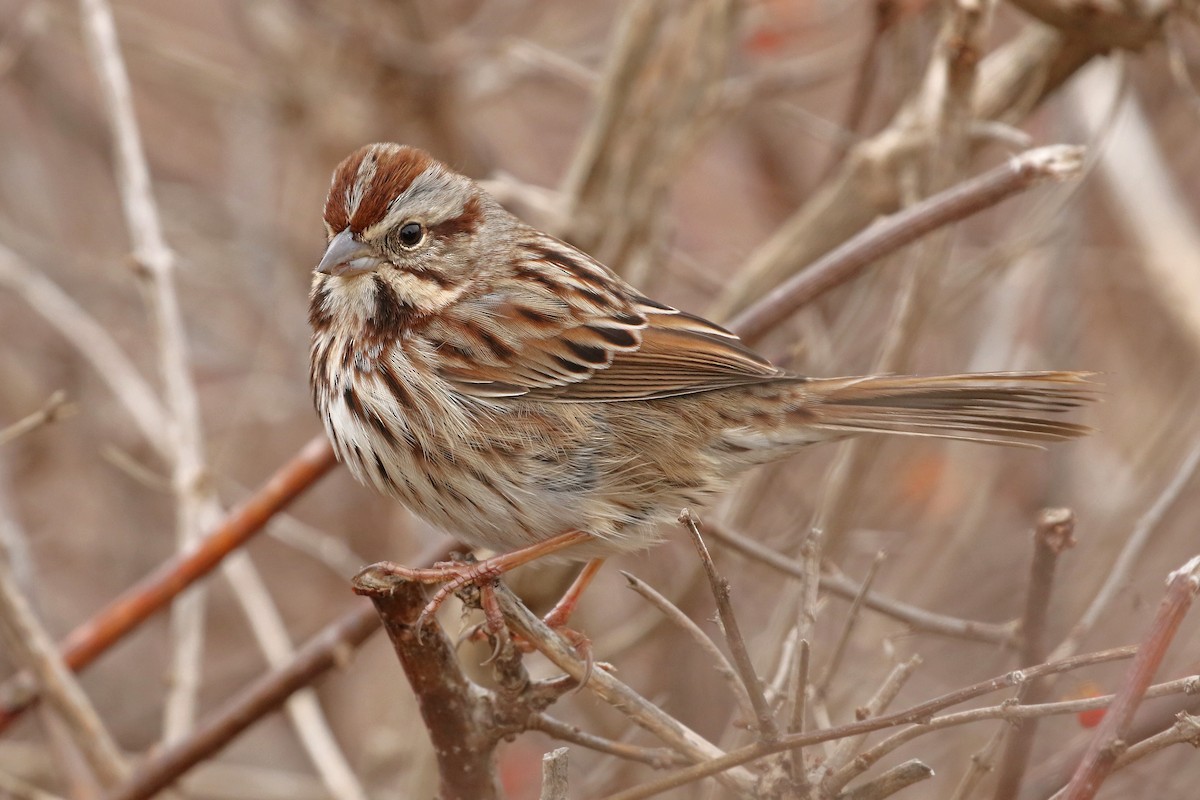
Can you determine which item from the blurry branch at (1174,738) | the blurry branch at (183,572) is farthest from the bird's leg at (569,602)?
the blurry branch at (1174,738)

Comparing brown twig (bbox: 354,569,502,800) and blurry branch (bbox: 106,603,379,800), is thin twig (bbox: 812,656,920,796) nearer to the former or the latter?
brown twig (bbox: 354,569,502,800)

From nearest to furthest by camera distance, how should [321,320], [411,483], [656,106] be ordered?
[411,483]
[321,320]
[656,106]

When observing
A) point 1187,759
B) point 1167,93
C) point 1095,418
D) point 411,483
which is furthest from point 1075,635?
point 1167,93

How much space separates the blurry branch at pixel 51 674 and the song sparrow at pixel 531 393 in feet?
2.75

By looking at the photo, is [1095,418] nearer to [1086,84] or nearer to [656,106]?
[1086,84]

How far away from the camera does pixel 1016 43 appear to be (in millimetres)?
4184

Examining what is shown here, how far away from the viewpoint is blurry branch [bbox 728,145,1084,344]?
3.20 metres

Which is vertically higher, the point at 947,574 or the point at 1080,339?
the point at 1080,339

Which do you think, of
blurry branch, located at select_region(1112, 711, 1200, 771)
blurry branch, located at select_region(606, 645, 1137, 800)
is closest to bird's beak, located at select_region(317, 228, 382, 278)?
blurry branch, located at select_region(606, 645, 1137, 800)

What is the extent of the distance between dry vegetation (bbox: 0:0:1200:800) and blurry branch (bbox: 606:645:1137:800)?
0.02m

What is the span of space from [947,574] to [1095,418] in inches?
45.3

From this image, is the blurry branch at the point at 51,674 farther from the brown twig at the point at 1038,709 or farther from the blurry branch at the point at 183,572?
the brown twig at the point at 1038,709

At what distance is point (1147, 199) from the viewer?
15.0ft

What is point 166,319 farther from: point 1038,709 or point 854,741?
point 1038,709
